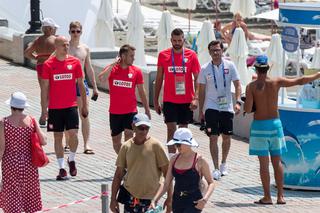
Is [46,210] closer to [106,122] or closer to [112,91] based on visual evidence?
[112,91]

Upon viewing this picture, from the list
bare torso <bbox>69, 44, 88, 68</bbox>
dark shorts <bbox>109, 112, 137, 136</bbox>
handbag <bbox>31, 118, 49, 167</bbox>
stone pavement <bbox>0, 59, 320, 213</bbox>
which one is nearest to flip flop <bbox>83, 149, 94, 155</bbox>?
stone pavement <bbox>0, 59, 320, 213</bbox>

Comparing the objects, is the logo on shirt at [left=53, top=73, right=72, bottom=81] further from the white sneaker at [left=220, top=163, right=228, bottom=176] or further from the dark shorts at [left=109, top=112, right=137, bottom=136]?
the white sneaker at [left=220, top=163, right=228, bottom=176]

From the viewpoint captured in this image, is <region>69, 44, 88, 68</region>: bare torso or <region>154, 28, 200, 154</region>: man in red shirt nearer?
<region>154, 28, 200, 154</region>: man in red shirt

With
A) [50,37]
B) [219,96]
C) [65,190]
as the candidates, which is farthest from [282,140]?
[50,37]

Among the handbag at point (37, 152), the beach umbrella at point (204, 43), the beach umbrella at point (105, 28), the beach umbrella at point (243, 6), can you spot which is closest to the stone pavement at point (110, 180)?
the handbag at point (37, 152)

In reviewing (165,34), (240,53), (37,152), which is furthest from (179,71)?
(165,34)

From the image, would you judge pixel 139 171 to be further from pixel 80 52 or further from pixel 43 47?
pixel 43 47

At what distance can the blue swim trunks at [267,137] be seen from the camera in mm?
14805

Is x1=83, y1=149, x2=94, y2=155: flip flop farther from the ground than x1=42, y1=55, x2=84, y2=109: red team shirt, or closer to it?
closer to it

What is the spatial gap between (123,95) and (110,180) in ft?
3.61

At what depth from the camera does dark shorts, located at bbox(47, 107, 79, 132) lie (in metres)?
15.8

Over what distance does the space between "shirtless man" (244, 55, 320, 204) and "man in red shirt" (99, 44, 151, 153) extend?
1.49 meters

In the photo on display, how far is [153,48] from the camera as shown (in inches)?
1303

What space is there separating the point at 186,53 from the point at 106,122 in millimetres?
3755
